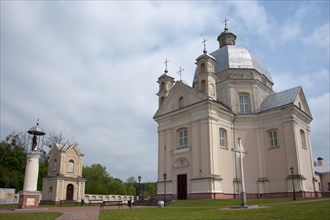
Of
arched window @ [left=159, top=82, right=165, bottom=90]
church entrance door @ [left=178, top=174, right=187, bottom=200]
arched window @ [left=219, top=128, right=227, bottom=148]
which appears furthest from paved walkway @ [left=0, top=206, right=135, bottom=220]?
arched window @ [left=159, top=82, right=165, bottom=90]

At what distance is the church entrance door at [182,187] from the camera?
29.2 meters

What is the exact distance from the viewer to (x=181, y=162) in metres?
30.3

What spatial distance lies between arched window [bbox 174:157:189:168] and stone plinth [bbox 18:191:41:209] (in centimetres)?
1349

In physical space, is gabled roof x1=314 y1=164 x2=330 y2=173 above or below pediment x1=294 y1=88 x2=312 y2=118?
below

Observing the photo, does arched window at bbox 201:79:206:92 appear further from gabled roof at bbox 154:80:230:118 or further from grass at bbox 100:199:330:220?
grass at bbox 100:199:330:220

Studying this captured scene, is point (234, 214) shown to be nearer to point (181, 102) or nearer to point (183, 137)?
point (183, 137)

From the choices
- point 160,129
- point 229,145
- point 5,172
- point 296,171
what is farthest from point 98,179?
point 296,171

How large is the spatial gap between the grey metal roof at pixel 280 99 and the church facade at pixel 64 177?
26.4m

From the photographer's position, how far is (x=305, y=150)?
101 ft

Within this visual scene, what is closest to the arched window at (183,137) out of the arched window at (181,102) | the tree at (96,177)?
the arched window at (181,102)

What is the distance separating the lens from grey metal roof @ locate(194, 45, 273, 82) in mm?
34500

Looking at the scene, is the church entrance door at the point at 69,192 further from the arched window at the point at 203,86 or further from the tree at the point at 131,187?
the tree at the point at 131,187

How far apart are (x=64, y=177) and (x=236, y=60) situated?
27.1 metres

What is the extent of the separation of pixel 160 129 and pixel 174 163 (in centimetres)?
466
